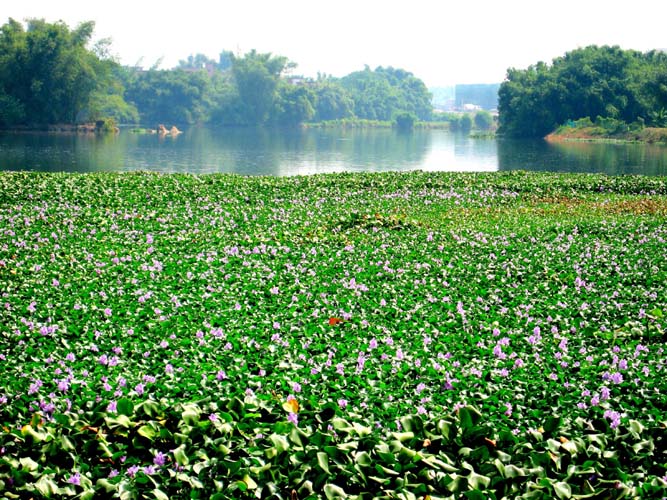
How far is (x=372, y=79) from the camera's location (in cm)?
Result: 15275

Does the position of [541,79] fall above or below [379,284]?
above

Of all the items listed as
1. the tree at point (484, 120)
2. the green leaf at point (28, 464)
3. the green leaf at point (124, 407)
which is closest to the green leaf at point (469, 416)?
the green leaf at point (124, 407)

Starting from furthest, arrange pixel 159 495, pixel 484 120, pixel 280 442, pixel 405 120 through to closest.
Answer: pixel 405 120, pixel 484 120, pixel 280 442, pixel 159 495

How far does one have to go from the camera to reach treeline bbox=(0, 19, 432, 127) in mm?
59906

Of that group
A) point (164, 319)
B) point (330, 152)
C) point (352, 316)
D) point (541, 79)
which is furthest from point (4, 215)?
point (541, 79)

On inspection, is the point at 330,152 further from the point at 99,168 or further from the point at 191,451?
the point at 191,451

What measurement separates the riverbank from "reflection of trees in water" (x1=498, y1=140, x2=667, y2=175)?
5.44 m

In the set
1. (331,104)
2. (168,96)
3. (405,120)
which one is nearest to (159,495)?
(168,96)

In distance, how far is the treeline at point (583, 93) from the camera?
65500 mm

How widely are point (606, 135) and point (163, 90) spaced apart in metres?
62.1

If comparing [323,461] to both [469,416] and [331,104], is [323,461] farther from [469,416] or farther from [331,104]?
[331,104]

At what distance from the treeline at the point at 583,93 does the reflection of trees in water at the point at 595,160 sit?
15.0m

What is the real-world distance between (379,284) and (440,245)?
2.45 meters

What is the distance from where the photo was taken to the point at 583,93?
→ 69.2 metres
